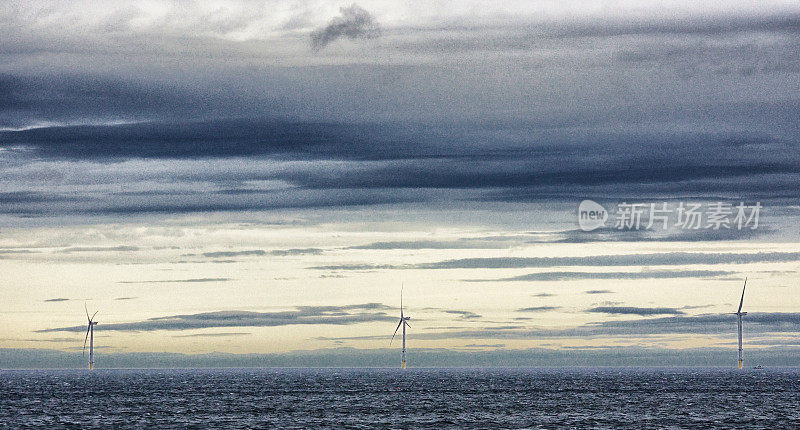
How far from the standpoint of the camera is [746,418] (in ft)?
516

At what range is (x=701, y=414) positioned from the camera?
6614 inches

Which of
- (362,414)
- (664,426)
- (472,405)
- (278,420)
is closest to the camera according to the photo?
(664,426)

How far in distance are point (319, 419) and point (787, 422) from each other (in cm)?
7267

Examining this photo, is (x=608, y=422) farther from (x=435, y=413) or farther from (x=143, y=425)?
(x=143, y=425)

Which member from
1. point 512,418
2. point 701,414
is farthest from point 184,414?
point 701,414

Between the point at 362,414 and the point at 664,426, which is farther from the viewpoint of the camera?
the point at 362,414

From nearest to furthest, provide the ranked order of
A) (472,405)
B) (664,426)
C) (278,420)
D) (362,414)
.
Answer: (664,426) < (278,420) < (362,414) < (472,405)

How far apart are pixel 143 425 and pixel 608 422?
7039 centimetres

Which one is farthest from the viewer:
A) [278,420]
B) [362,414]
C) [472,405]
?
[472,405]

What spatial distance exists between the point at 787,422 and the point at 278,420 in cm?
7894

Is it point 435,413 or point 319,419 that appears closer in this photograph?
point 319,419

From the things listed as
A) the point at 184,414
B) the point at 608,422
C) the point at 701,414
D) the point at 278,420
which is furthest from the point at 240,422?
the point at 701,414

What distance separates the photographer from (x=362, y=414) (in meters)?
166

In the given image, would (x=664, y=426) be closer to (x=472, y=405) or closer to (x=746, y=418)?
(x=746, y=418)
